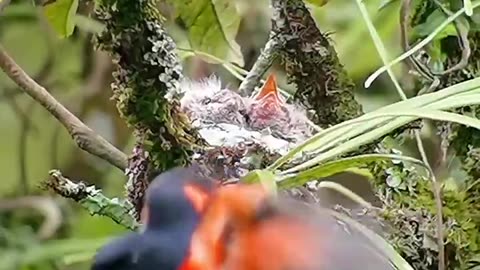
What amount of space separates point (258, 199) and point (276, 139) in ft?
0.96

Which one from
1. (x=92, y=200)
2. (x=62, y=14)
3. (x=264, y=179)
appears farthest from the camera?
(x=62, y=14)

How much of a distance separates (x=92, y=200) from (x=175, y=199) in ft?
0.73

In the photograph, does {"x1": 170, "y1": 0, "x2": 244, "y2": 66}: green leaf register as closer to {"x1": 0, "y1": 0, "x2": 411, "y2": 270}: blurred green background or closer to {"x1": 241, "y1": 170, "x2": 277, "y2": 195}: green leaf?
{"x1": 241, "y1": 170, "x2": 277, "y2": 195}: green leaf

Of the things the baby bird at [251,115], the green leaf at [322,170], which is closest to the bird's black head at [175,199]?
the green leaf at [322,170]

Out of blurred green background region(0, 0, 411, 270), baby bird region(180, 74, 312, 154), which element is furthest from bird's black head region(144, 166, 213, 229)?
blurred green background region(0, 0, 411, 270)

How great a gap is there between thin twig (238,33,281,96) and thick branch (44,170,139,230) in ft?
0.58

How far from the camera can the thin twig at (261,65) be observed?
86cm

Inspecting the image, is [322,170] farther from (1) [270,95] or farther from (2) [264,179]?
(1) [270,95]

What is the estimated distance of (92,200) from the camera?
0.75 m

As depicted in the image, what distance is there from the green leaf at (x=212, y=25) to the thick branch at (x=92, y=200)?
21 cm

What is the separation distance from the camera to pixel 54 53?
172 centimetres

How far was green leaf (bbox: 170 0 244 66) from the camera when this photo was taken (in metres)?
0.92

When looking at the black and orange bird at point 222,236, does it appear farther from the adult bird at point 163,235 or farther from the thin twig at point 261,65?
the thin twig at point 261,65

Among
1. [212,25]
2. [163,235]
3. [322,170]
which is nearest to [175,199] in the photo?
[163,235]
